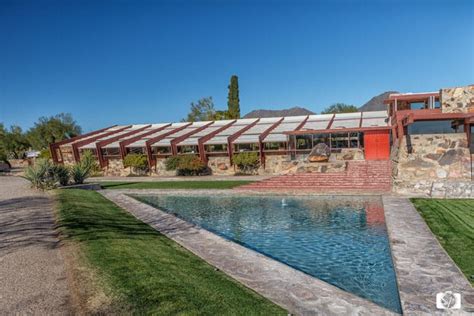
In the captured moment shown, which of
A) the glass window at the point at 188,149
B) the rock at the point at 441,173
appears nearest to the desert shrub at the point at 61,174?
the glass window at the point at 188,149

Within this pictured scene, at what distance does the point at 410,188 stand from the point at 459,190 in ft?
5.92

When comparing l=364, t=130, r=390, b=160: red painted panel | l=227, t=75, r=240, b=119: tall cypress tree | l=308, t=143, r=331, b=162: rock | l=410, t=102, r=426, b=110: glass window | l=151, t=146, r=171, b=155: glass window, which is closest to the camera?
l=308, t=143, r=331, b=162: rock

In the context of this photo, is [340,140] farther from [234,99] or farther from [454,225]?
[234,99]

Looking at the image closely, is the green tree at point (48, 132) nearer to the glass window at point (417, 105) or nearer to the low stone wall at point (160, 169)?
the low stone wall at point (160, 169)

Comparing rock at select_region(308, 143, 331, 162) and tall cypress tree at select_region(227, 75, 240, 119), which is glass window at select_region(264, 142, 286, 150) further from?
tall cypress tree at select_region(227, 75, 240, 119)

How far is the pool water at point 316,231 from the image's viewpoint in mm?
6680

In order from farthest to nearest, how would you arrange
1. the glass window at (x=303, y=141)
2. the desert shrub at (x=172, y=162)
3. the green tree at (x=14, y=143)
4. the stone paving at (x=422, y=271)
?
the green tree at (x=14, y=143), the desert shrub at (x=172, y=162), the glass window at (x=303, y=141), the stone paving at (x=422, y=271)

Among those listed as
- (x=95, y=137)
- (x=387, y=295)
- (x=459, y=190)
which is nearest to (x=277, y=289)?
(x=387, y=295)

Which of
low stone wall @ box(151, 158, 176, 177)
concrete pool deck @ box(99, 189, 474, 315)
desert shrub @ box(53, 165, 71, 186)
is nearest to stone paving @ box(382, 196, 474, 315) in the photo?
concrete pool deck @ box(99, 189, 474, 315)

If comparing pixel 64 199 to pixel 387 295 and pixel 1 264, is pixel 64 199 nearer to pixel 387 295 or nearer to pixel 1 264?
pixel 1 264

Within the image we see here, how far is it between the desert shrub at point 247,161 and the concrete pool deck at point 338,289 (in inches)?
641

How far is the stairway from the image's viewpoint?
16.6 metres

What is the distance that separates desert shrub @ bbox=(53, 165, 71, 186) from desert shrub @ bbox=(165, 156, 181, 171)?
9368 millimetres

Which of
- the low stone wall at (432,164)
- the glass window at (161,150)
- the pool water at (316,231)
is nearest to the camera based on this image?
the pool water at (316,231)
